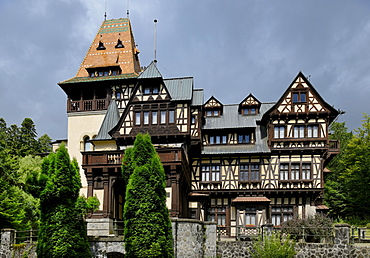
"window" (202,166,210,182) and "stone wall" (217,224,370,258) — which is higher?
"window" (202,166,210,182)

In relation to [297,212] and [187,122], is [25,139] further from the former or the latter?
[297,212]

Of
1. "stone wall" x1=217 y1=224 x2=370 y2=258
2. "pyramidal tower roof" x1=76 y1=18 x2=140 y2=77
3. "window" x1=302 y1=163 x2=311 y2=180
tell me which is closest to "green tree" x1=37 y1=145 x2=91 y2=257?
"stone wall" x1=217 y1=224 x2=370 y2=258

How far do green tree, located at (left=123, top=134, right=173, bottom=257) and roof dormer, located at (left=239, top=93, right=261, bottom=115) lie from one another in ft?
52.1

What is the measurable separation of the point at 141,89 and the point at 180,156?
6.76 m


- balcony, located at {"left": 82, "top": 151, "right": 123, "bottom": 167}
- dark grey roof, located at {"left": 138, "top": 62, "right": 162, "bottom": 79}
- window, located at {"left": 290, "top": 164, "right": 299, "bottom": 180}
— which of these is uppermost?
dark grey roof, located at {"left": 138, "top": 62, "right": 162, "bottom": 79}

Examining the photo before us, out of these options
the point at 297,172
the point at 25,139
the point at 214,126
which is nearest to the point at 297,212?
the point at 297,172

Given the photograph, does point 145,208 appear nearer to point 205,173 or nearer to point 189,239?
point 189,239

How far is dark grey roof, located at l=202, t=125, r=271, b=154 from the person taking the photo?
33000 mm

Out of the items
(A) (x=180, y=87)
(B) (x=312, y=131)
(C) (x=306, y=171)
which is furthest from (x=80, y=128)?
(B) (x=312, y=131)

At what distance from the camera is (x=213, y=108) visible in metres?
35.8

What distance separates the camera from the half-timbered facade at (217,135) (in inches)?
1184

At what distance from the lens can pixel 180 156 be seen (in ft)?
85.4

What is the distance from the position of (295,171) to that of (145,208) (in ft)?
51.8

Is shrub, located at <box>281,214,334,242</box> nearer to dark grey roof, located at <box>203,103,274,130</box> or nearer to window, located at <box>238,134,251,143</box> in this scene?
window, located at <box>238,134,251,143</box>
